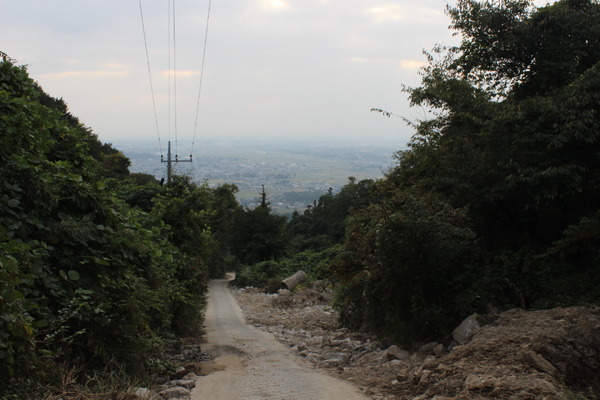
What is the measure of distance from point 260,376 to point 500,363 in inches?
153

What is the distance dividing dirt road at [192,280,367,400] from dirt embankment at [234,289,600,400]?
499 mm

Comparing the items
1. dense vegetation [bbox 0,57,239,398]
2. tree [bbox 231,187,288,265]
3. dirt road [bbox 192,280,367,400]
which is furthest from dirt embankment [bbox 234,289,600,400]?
tree [bbox 231,187,288,265]

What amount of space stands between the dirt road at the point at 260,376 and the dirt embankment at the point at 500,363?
1.64ft

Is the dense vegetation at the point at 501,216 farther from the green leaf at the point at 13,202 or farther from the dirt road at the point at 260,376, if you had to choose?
the green leaf at the point at 13,202

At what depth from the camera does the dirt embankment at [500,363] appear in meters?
6.35

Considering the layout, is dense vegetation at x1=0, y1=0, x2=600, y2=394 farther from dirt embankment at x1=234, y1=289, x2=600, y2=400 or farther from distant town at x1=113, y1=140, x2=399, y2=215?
distant town at x1=113, y1=140, x2=399, y2=215

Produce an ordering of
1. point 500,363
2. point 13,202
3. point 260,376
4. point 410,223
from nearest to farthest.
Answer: point 13,202, point 500,363, point 260,376, point 410,223

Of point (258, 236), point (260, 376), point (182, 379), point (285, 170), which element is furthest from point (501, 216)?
point (285, 170)

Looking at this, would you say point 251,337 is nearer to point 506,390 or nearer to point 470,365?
point 470,365

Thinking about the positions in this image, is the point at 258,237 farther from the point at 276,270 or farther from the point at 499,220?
the point at 499,220

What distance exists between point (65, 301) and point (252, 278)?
29.1m

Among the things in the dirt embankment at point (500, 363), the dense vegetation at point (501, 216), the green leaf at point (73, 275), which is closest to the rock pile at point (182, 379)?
the green leaf at point (73, 275)

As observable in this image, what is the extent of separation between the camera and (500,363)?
6.99 metres

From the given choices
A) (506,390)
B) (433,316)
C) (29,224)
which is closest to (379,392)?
(506,390)
